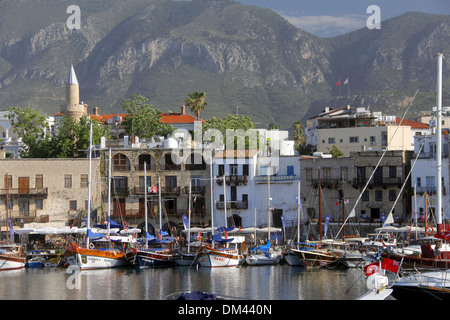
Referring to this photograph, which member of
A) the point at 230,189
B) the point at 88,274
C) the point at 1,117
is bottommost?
the point at 88,274

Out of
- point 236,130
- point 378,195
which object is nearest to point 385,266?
point 378,195

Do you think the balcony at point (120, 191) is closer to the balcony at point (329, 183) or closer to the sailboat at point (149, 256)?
the sailboat at point (149, 256)

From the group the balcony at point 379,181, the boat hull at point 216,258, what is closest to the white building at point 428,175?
the balcony at point 379,181

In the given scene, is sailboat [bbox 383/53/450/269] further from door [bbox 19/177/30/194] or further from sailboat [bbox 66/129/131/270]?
door [bbox 19/177/30/194]

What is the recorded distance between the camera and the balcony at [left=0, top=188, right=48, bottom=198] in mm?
85125

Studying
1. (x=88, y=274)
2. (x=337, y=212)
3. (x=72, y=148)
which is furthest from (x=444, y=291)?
(x=72, y=148)

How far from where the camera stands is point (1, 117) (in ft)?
486

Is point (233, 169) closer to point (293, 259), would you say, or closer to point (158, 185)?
point (158, 185)

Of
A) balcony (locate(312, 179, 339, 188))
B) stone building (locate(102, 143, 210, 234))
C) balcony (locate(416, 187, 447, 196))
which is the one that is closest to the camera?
balcony (locate(416, 187, 447, 196))

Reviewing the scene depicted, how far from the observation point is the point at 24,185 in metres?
86.0

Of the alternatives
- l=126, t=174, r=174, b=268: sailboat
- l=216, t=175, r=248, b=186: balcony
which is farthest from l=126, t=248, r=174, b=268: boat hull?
l=216, t=175, r=248, b=186: balcony

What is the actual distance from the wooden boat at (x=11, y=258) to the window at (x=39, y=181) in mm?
15126

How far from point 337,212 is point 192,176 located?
16678mm
